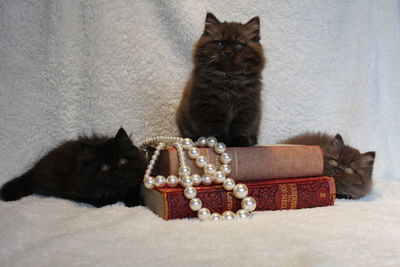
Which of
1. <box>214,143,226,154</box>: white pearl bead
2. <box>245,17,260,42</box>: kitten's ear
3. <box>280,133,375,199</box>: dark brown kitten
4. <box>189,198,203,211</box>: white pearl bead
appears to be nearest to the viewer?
<box>189,198,203,211</box>: white pearl bead

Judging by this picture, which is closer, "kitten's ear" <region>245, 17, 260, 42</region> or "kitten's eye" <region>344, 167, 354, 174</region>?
"kitten's ear" <region>245, 17, 260, 42</region>

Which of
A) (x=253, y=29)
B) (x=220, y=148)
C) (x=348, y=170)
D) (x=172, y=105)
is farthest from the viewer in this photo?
(x=172, y=105)

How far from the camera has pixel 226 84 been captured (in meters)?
1.15

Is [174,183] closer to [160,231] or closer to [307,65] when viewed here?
[160,231]

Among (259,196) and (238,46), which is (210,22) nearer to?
(238,46)

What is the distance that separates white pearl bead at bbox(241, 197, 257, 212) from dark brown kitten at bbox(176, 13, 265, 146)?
22 centimetres

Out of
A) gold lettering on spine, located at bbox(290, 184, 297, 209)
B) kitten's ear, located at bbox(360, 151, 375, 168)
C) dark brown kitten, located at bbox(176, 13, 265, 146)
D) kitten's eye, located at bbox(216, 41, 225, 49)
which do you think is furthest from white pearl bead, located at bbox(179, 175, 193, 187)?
kitten's ear, located at bbox(360, 151, 375, 168)

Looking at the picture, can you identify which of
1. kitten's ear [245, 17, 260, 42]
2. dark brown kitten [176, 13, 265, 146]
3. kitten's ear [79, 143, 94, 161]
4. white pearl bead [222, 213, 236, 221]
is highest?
A: kitten's ear [245, 17, 260, 42]

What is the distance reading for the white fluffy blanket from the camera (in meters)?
0.77

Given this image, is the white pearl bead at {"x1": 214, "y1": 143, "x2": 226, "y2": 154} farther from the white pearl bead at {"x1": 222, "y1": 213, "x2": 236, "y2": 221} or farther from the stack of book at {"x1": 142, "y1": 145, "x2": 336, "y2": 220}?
the white pearl bead at {"x1": 222, "y1": 213, "x2": 236, "y2": 221}

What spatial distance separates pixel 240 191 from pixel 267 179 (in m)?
0.17

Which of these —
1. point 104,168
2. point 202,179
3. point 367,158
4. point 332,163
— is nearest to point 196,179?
point 202,179

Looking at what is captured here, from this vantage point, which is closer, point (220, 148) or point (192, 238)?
point (192, 238)

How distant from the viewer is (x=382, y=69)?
5.74ft
